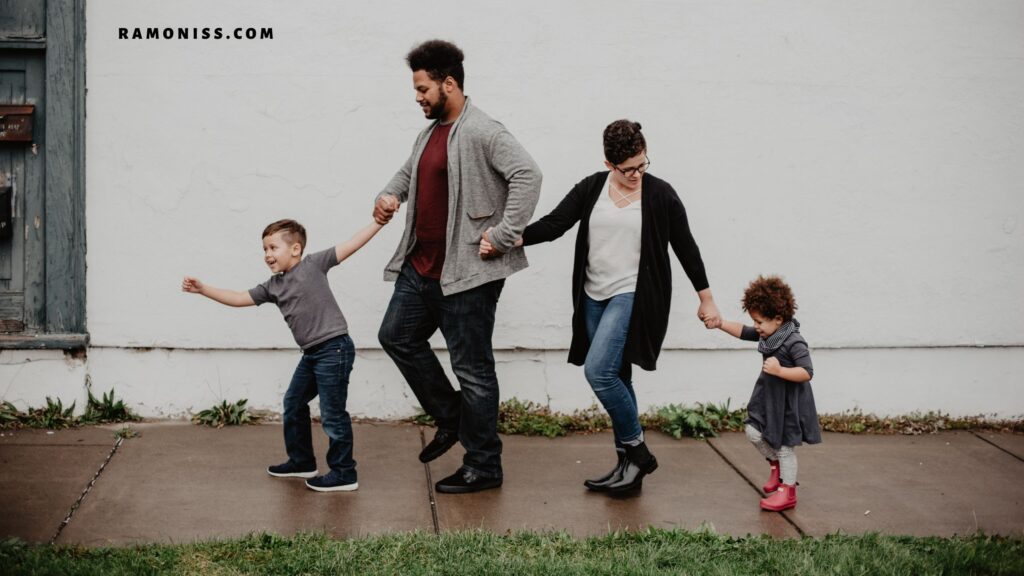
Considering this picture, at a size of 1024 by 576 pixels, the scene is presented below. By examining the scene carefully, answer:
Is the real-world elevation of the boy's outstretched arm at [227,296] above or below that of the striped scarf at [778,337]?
above

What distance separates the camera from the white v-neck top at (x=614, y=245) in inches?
190

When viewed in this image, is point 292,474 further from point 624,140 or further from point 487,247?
point 624,140

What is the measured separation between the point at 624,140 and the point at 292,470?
228 cm

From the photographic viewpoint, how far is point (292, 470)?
5.12 metres

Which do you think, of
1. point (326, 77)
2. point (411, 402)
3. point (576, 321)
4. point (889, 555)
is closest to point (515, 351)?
point (411, 402)

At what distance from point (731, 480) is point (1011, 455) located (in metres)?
1.77

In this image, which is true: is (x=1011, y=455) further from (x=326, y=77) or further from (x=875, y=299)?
(x=326, y=77)

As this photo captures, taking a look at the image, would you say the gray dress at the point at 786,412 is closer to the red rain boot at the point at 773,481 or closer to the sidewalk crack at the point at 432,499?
the red rain boot at the point at 773,481

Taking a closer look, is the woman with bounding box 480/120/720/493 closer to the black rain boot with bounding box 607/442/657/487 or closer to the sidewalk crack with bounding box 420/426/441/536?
the black rain boot with bounding box 607/442/657/487

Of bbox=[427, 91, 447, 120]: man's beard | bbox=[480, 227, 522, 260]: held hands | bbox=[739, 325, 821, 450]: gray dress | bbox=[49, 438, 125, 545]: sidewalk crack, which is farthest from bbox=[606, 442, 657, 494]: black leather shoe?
bbox=[49, 438, 125, 545]: sidewalk crack

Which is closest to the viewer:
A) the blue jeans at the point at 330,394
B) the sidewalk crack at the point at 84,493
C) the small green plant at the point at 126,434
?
the sidewalk crack at the point at 84,493

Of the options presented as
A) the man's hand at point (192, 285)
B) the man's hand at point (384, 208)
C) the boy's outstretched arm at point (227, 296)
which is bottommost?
the boy's outstretched arm at point (227, 296)

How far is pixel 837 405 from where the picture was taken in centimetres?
638

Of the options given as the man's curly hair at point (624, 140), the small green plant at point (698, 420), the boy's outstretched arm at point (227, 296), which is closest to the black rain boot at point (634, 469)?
the small green plant at point (698, 420)
